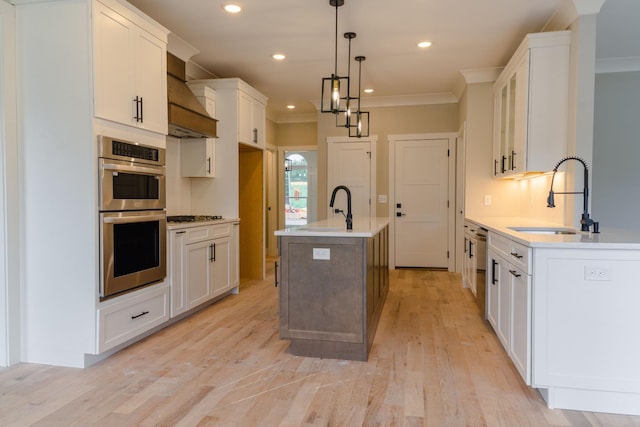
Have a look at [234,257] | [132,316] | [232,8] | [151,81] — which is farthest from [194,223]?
[232,8]

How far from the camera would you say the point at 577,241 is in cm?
211

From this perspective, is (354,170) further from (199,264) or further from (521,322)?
(521,322)

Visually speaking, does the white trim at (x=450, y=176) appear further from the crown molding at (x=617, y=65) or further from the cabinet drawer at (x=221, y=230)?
the cabinet drawer at (x=221, y=230)

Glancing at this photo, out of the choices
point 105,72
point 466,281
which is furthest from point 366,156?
Result: point 105,72

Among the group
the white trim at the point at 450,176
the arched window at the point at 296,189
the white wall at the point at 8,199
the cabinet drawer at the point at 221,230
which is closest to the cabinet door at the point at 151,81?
the white wall at the point at 8,199

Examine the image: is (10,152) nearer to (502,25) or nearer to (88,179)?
(88,179)

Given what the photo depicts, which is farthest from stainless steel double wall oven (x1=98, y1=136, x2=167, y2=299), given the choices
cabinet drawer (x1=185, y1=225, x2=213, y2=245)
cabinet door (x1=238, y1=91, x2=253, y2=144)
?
cabinet door (x1=238, y1=91, x2=253, y2=144)

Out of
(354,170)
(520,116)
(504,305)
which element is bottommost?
(504,305)

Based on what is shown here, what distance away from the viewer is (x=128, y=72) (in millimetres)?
2867

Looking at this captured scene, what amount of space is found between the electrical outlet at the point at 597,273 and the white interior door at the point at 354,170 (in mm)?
4414

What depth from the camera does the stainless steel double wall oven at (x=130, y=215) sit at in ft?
8.64

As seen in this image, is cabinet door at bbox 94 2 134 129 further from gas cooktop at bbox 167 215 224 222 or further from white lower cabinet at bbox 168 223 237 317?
gas cooktop at bbox 167 215 224 222

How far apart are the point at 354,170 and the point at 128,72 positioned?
13.4ft

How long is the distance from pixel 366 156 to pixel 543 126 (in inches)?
127
